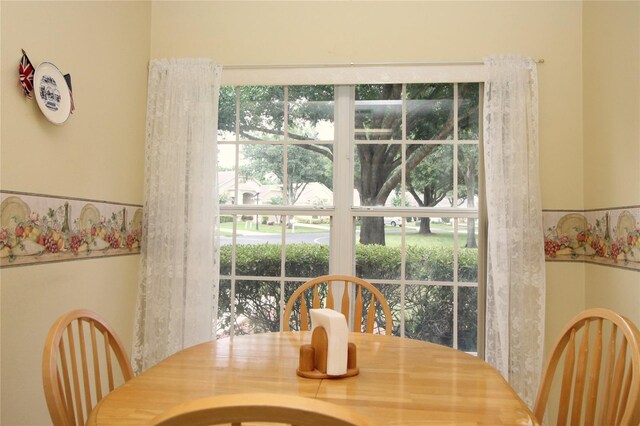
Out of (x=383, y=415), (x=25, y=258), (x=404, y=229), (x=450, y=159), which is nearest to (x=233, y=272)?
(x=404, y=229)

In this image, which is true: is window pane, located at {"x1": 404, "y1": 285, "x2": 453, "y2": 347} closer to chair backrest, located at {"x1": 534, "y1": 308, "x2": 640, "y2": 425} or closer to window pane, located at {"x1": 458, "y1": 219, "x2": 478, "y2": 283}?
window pane, located at {"x1": 458, "y1": 219, "x2": 478, "y2": 283}

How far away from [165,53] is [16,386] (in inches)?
79.8

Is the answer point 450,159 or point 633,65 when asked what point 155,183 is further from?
point 633,65

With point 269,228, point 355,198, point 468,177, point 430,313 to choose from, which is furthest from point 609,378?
point 269,228

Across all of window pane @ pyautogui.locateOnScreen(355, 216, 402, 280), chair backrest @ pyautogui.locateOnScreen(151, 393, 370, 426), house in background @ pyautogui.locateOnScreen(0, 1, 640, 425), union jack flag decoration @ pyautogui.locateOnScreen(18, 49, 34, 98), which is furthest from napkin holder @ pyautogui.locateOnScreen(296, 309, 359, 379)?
window pane @ pyautogui.locateOnScreen(355, 216, 402, 280)

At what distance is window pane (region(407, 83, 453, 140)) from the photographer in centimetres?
304

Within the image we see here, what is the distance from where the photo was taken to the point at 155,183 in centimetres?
298

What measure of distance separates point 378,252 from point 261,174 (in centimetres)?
87

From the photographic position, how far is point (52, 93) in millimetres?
2166

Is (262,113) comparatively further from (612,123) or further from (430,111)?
(612,123)

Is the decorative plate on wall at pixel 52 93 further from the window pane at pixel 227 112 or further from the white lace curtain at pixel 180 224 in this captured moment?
the window pane at pixel 227 112

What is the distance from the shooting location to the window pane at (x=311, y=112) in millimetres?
3139

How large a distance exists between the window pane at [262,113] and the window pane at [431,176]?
85 centimetres

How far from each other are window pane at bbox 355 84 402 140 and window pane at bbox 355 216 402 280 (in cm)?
52
